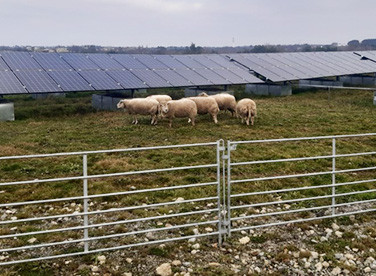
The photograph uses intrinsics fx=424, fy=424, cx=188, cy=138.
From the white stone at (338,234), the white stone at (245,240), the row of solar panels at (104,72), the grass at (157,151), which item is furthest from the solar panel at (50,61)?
the white stone at (338,234)

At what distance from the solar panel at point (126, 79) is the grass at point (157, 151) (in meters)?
2.39

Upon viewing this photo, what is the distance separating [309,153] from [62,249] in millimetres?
9226

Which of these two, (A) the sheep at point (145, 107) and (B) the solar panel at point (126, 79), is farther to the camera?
(B) the solar panel at point (126, 79)

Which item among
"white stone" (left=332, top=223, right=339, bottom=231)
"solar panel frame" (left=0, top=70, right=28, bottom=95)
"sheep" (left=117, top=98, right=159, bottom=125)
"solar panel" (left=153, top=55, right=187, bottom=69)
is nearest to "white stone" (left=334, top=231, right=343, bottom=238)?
"white stone" (left=332, top=223, right=339, bottom=231)

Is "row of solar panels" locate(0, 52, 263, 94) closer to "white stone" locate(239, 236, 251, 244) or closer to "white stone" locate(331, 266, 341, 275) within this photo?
"white stone" locate(239, 236, 251, 244)

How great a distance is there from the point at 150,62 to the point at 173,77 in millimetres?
3590

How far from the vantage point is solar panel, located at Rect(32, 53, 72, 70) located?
2527 centimetres

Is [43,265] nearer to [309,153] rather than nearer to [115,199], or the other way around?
[115,199]

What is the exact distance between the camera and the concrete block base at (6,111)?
784 inches

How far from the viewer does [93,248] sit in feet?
23.9

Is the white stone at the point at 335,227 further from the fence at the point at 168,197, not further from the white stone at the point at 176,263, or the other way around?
the white stone at the point at 176,263

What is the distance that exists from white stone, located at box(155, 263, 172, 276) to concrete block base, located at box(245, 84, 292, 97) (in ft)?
85.1

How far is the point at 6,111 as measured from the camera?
20.0 m

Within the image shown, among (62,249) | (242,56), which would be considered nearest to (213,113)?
(62,249)
